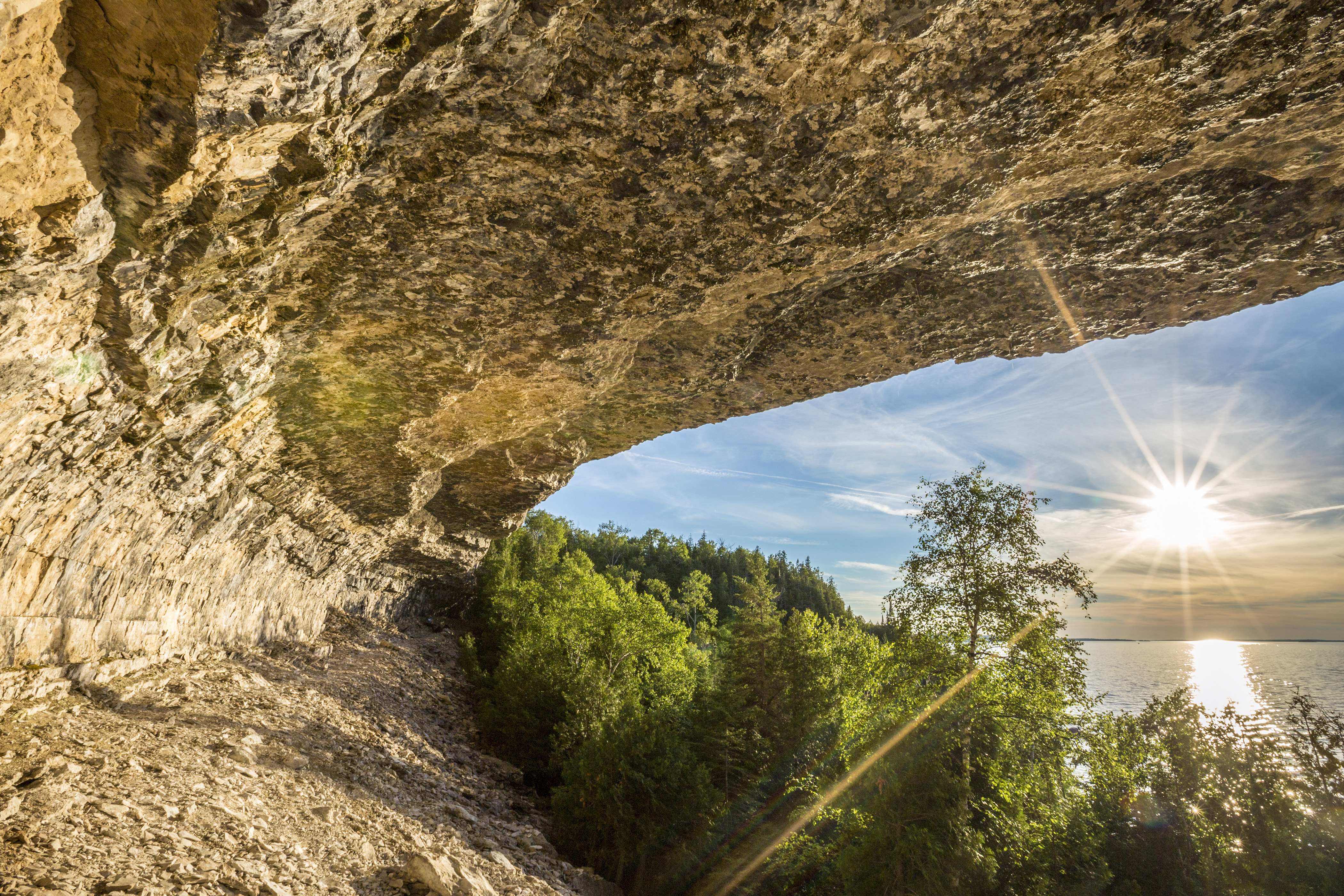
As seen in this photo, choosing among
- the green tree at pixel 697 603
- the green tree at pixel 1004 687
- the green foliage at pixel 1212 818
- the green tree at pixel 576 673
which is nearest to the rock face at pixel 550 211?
the green tree at pixel 1004 687

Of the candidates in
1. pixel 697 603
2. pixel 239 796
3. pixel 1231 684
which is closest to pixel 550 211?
pixel 239 796

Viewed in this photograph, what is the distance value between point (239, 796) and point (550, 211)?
8.58m

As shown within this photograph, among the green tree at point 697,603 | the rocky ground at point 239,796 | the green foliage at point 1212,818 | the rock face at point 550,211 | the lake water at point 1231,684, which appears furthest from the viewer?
the lake water at point 1231,684

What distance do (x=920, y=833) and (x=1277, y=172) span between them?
1328 centimetres

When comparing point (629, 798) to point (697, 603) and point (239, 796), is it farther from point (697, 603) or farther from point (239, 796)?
point (697, 603)

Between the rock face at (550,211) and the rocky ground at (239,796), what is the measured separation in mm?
1398

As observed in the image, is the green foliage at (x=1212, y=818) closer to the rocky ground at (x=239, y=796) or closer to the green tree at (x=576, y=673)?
the green tree at (x=576, y=673)

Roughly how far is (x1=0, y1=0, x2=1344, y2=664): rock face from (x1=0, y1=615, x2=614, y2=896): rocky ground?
1.40 metres

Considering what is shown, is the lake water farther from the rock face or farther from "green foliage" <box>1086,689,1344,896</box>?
the rock face

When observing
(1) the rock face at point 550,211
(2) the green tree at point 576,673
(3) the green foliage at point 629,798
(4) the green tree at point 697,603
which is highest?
(1) the rock face at point 550,211

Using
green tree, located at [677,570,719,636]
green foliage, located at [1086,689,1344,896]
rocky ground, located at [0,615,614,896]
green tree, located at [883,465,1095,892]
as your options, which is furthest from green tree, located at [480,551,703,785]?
green tree, located at [677,570,719,636]

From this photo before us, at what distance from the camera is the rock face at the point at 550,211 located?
13.1 ft

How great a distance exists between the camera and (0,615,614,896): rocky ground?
5125mm

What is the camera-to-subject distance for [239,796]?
24.0 ft
